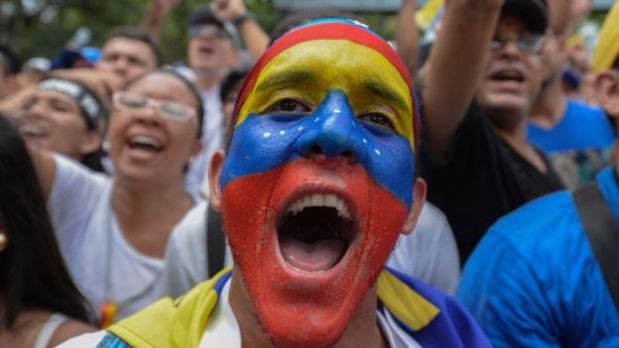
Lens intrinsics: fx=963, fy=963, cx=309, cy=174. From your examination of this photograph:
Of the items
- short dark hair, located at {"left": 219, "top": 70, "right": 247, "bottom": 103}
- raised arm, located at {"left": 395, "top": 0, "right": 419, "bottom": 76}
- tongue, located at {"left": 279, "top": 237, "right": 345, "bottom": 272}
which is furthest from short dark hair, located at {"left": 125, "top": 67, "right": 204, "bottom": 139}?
tongue, located at {"left": 279, "top": 237, "right": 345, "bottom": 272}

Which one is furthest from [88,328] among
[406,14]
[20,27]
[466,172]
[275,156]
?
[20,27]

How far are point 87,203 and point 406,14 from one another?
1.51 meters

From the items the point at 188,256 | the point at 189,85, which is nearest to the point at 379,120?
the point at 188,256

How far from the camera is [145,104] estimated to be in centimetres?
417

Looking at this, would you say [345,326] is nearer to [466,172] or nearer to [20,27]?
[466,172]

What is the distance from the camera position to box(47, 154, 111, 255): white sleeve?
11.8ft

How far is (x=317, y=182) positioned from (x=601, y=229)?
0.96 metres

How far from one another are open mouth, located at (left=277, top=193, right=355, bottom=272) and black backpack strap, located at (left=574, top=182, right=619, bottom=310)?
2.54 ft

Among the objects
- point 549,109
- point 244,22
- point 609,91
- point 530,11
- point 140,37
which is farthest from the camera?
point 140,37

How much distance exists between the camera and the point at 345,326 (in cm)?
191

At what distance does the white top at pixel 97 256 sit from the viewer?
12.3 ft

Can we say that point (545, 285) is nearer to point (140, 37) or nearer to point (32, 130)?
point (32, 130)

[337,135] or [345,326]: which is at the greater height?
[337,135]

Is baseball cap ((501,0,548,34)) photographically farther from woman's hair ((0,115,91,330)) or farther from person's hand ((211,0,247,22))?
person's hand ((211,0,247,22))
